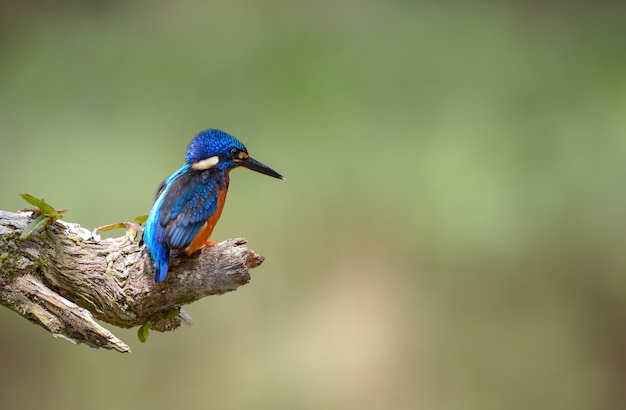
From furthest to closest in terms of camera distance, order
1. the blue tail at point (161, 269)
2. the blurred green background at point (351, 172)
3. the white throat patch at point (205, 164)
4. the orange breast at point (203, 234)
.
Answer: the blurred green background at point (351, 172)
the white throat patch at point (205, 164)
the orange breast at point (203, 234)
the blue tail at point (161, 269)

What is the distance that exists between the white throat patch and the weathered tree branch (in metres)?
0.26

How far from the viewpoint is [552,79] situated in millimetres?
Result: 3818

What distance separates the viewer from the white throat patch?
1932mm

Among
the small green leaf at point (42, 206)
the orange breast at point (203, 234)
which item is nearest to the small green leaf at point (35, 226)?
the small green leaf at point (42, 206)

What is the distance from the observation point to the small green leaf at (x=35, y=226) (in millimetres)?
1703

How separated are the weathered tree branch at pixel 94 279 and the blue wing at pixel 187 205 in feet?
0.22

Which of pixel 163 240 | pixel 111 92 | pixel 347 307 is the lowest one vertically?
pixel 163 240

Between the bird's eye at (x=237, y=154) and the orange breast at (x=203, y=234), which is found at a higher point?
the bird's eye at (x=237, y=154)

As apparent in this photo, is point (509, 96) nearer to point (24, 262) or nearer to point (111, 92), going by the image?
point (111, 92)

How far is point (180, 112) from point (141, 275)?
2014mm

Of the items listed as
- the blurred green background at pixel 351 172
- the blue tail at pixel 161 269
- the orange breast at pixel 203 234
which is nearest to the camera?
the blue tail at pixel 161 269

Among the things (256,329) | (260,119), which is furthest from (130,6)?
(256,329)

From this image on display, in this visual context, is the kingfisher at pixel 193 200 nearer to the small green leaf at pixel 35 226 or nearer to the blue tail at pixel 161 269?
the blue tail at pixel 161 269

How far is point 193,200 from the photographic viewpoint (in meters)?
1.80
